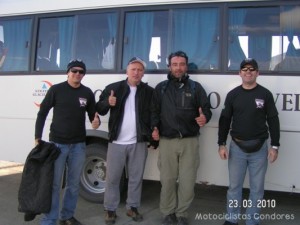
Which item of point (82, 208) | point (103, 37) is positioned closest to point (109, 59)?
point (103, 37)

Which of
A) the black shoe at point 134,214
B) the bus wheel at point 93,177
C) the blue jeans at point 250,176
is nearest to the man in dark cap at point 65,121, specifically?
the black shoe at point 134,214

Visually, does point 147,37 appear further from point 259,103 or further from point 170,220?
point 170,220

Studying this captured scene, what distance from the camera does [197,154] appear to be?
471cm

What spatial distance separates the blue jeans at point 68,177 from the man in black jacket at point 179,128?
89cm

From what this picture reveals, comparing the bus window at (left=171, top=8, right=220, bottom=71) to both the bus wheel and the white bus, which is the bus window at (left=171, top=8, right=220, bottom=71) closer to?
the white bus

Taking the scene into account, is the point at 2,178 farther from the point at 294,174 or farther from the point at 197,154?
the point at 294,174

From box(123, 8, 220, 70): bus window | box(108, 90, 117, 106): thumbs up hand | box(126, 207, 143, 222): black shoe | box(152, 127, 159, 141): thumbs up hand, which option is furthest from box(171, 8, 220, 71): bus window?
box(126, 207, 143, 222): black shoe

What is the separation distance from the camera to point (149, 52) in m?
5.38

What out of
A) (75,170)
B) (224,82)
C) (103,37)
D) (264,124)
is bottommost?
(75,170)

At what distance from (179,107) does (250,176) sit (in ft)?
3.56

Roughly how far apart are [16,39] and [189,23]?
8.83 ft

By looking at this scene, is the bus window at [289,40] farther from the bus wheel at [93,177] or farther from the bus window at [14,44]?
the bus window at [14,44]

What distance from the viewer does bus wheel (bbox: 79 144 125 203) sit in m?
5.65

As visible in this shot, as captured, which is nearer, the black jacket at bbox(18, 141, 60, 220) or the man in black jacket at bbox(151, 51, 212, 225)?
the black jacket at bbox(18, 141, 60, 220)
